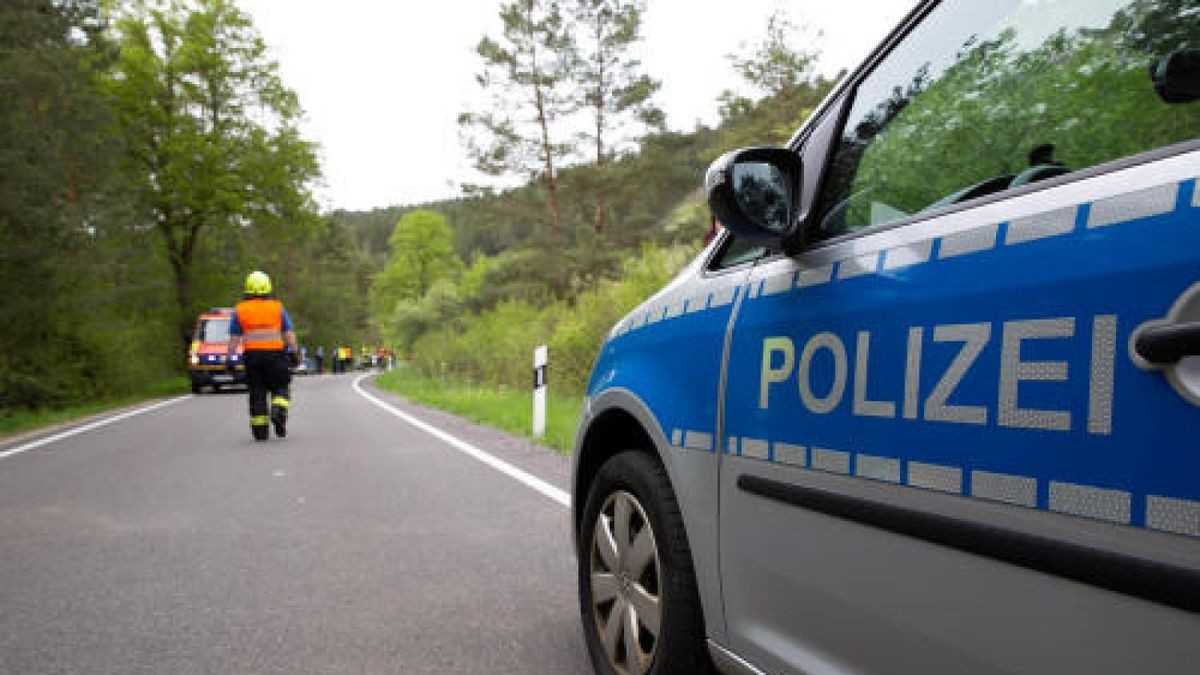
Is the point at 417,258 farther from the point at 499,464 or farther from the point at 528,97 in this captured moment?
the point at 499,464

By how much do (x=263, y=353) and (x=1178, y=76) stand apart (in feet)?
34.3

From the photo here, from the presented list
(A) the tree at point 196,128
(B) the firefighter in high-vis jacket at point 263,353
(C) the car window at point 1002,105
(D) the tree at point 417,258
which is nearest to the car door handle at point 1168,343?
(C) the car window at point 1002,105

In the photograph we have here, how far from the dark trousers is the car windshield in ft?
53.2

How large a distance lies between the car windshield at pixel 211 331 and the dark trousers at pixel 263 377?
16.2m

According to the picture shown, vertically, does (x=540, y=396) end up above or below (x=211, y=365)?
above

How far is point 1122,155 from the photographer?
144 centimetres

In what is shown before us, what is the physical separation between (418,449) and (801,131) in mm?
7684

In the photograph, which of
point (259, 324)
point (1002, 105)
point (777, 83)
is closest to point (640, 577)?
point (1002, 105)

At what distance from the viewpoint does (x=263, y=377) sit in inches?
421

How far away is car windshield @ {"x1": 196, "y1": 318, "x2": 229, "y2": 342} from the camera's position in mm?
25719

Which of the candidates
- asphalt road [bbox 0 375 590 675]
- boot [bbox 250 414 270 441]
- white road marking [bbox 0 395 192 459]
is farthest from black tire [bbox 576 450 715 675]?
white road marking [bbox 0 395 192 459]

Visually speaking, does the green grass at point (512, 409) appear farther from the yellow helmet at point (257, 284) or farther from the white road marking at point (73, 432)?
the white road marking at point (73, 432)

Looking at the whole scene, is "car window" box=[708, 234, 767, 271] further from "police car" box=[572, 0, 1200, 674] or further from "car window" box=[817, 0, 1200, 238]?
"car window" box=[817, 0, 1200, 238]

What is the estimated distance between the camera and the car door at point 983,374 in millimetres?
1155
